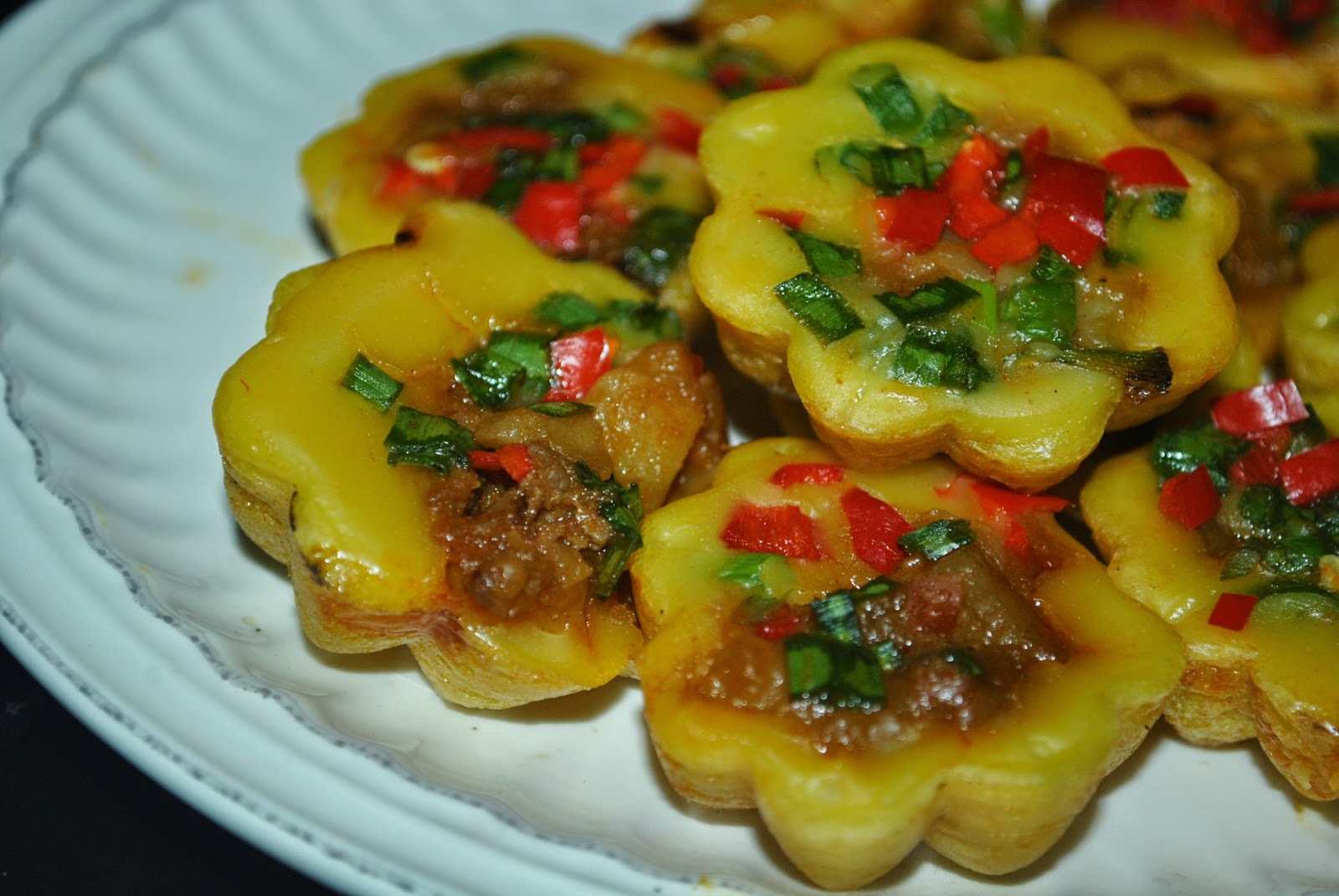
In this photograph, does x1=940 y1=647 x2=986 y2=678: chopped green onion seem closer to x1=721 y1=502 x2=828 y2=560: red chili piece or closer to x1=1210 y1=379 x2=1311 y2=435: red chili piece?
x1=721 y1=502 x2=828 y2=560: red chili piece

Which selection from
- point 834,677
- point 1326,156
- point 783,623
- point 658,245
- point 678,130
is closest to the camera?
point 834,677

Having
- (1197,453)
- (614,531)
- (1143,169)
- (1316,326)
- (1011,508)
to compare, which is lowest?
(1316,326)

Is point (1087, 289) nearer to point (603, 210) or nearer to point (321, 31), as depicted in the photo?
point (603, 210)

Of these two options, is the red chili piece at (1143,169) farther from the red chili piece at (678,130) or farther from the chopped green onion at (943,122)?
the red chili piece at (678,130)

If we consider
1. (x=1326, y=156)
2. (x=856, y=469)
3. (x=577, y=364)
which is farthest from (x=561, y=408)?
(x=1326, y=156)

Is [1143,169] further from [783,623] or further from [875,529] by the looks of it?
[783,623]

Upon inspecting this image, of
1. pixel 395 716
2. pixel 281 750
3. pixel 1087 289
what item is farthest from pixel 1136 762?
pixel 281 750

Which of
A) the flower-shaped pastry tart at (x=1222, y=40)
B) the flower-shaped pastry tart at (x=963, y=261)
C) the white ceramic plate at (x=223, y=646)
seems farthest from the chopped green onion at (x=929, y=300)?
the flower-shaped pastry tart at (x=1222, y=40)
